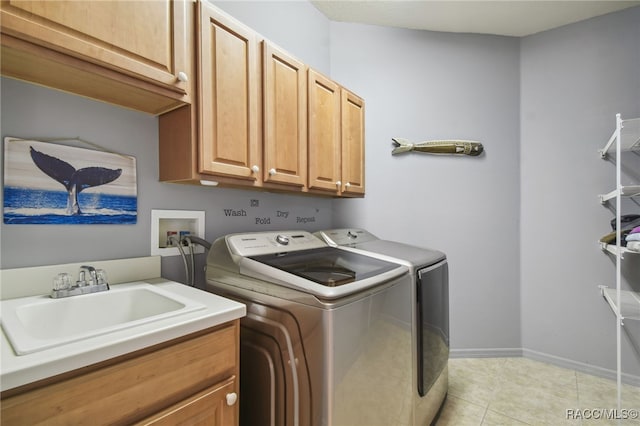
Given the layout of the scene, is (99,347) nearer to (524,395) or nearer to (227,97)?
(227,97)

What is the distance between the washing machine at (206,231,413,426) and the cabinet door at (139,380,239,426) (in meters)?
0.21

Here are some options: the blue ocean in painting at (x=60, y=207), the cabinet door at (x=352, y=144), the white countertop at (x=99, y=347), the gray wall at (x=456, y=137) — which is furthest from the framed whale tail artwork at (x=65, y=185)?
the gray wall at (x=456, y=137)

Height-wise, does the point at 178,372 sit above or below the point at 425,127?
below

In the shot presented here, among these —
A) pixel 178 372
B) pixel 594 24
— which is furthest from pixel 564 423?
pixel 594 24

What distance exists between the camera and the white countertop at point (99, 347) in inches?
23.2

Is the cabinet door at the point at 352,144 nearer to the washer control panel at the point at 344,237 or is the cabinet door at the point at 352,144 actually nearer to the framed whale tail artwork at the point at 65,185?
the washer control panel at the point at 344,237

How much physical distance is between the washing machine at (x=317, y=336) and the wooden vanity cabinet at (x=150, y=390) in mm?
206

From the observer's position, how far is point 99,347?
26.9 inches

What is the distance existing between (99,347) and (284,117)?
4.28 feet

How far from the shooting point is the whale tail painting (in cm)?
110

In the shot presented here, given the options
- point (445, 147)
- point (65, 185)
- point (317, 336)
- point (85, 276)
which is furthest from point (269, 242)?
point (445, 147)

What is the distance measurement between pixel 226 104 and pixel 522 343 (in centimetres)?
296

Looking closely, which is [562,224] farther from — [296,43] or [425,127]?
[296,43]

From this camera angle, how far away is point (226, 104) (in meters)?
1.34
